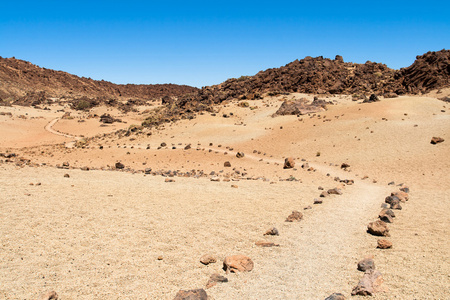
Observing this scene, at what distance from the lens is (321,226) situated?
26.4 feet

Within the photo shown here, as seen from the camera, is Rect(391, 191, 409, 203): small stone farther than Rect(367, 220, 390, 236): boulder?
Yes

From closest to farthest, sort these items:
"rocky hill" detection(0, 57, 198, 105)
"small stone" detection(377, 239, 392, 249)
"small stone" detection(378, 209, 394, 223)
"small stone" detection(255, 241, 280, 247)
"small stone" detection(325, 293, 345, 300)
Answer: "small stone" detection(325, 293, 345, 300), "small stone" detection(377, 239, 392, 249), "small stone" detection(255, 241, 280, 247), "small stone" detection(378, 209, 394, 223), "rocky hill" detection(0, 57, 198, 105)

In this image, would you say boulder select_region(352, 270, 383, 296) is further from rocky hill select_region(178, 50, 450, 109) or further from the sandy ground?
rocky hill select_region(178, 50, 450, 109)

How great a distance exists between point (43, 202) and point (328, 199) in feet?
29.2

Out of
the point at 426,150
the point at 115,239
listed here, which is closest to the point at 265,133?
the point at 426,150

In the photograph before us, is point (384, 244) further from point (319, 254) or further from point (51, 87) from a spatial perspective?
point (51, 87)

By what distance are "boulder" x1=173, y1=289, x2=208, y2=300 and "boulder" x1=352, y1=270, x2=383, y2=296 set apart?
227 cm

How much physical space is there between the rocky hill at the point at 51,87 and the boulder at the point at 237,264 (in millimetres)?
67528

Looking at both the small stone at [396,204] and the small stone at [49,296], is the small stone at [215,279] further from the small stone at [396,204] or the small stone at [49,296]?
the small stone at [396,204]

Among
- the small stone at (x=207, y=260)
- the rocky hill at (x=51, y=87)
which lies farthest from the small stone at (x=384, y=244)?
the rocky hill at (x=51, y=87)

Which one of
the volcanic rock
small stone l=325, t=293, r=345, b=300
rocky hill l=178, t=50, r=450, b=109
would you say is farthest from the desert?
rocky hill l=178, t=50, r=450, b=109

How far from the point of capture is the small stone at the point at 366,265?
5449 millimetres

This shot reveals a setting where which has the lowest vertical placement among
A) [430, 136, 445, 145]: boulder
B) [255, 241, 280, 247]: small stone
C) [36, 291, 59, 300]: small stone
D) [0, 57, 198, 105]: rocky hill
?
[255, 241, 280, 247]: small stone

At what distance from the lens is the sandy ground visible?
496cm
